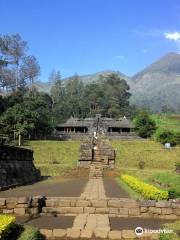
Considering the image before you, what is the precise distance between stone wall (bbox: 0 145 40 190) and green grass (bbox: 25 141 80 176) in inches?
259

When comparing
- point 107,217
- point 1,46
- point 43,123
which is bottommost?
point 107,217

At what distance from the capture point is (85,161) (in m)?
34.5

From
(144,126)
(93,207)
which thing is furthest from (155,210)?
(144,126)

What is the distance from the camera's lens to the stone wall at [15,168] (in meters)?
19.8

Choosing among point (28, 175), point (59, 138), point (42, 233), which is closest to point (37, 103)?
point (59, 138)

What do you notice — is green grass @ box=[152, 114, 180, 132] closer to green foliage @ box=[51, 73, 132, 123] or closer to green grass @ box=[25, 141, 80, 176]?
green foliage @ box=[51, 73, 132, 123]

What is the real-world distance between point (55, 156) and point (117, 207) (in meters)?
30.7

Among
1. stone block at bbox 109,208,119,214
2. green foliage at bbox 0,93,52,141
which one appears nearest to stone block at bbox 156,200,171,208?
stone block at bbox 109,208,119,214

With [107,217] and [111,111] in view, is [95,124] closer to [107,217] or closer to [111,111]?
[111,111]

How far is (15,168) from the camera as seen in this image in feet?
72.6

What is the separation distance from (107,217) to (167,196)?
365 cm

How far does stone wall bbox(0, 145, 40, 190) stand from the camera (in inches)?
778

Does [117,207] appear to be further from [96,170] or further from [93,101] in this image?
[93,101]

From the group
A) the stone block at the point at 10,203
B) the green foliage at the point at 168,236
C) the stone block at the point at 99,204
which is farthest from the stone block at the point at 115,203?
the green foliage at the point at 168,236
